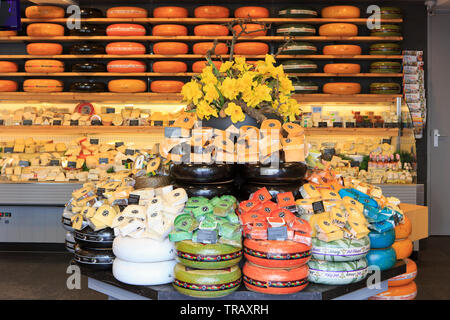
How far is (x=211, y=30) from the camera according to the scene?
563 centimetres

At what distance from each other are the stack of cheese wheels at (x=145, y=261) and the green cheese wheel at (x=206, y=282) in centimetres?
11

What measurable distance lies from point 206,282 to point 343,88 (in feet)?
14.1

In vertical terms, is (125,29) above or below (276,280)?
above

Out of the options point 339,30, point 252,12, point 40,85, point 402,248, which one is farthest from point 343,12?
point 402,248

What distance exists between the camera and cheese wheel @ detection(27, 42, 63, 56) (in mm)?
5742

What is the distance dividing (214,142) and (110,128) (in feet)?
11.9

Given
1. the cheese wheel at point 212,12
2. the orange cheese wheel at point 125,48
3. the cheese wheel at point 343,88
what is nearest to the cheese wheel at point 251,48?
the cheese wheel at point 212,12

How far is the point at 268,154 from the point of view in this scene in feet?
7.50

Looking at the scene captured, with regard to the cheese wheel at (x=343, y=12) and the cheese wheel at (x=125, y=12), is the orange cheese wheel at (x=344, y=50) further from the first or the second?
the cheese wheel at (x=125, y=12)

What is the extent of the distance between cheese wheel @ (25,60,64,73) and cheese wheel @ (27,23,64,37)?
342 mm

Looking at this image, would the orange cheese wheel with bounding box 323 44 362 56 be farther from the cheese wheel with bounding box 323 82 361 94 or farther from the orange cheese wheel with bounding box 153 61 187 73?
the orange cheese wheel with bounding box 153 61 187 73

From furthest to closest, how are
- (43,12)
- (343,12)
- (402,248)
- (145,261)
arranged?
(43,12) < (343,12) < (402,248) < (145,261)

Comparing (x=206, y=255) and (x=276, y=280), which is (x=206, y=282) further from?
(x=276, y=280)
